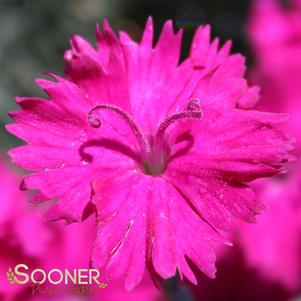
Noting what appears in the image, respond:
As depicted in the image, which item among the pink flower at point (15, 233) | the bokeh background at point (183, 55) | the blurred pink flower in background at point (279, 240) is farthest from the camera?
the blurred pink flower in background at point (279, 240)

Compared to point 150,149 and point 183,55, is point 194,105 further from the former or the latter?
point 183,55

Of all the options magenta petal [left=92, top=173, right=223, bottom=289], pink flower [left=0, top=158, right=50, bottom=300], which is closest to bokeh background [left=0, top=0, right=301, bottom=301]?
pink flower [left=0, top=158, right=50, bottom=300]

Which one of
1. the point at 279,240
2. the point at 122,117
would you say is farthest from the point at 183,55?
the point at 122,117

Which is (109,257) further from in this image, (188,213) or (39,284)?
(39,284)

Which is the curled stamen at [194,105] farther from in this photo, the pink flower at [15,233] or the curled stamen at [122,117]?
the pink flower at [15,233]

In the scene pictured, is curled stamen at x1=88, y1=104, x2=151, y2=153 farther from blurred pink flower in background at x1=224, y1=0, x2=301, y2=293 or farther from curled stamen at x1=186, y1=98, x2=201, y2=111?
blurred pink flower in background at x1=224, y1=0, x2=301, y2=293

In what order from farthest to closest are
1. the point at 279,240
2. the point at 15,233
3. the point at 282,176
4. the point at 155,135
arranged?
the point at 282,176 → the point at 279,240 → the point at 15,233 → the point at 155,135

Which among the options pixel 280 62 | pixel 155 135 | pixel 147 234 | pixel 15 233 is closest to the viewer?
pixel 147 234

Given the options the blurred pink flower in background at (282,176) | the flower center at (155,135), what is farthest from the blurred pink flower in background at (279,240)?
the flower center at (155,135)

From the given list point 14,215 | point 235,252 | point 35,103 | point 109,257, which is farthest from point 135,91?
point 235,252
